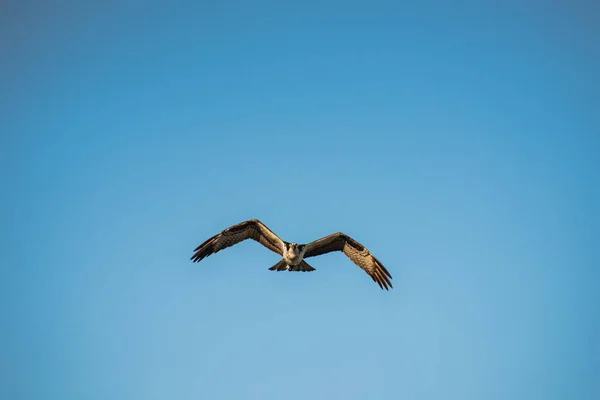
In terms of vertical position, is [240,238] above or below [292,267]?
above

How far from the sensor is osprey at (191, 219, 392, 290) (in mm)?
17375

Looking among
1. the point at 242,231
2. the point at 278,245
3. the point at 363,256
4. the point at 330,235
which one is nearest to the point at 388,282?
the point at 363,256

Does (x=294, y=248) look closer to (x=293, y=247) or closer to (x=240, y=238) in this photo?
(x=293, y=247)

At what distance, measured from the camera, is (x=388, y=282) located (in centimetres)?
1862

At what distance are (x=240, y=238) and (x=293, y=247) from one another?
2.14 metres

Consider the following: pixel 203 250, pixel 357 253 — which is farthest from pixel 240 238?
pixel 357 253

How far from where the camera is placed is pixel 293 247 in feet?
56.6

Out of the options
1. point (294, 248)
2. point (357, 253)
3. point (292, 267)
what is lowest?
point (292, 267)

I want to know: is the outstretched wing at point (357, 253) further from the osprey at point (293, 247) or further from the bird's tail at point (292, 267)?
the bird's tail at point (292, 267)

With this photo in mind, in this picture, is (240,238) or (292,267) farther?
(240,238)

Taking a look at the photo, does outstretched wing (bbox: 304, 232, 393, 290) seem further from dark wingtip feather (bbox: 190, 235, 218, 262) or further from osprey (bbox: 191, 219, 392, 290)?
dark wingtip feather (bbox: 190, 235, 218, 262)

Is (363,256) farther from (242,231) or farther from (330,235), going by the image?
(242,231)

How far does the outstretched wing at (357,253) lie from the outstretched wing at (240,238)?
1252mm

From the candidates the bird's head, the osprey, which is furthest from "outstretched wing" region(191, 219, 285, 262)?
the bird's head
